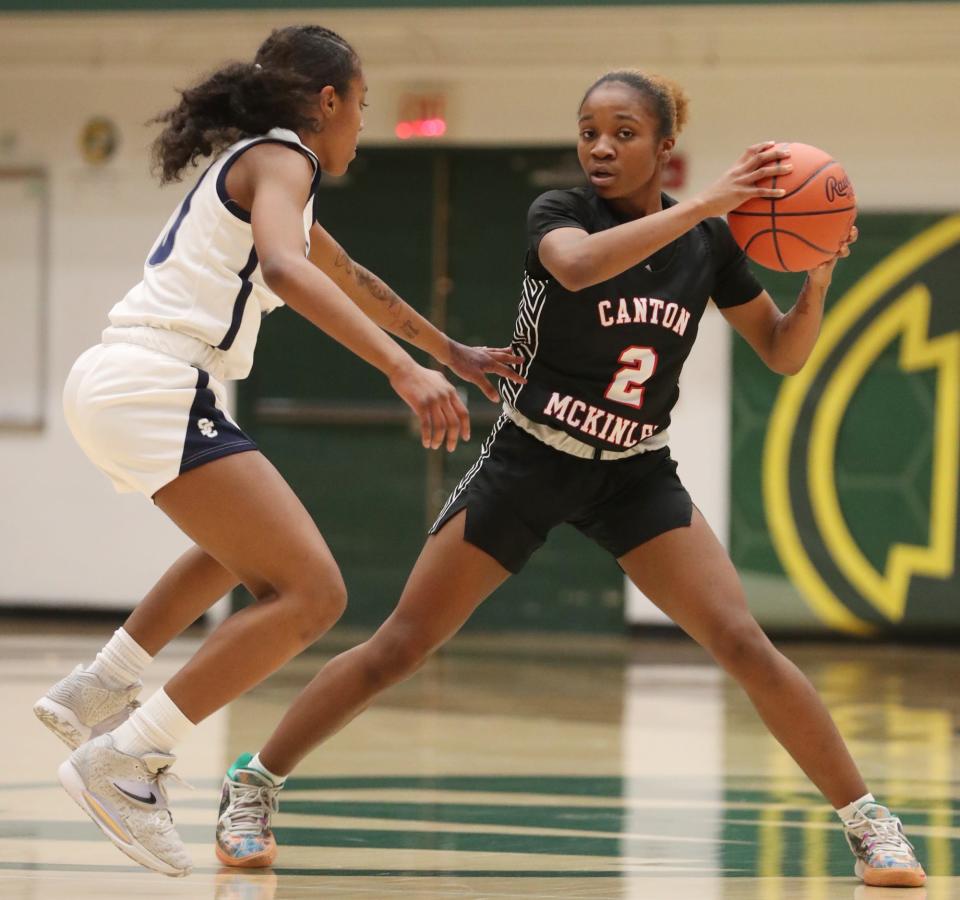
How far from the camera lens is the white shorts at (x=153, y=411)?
334 centimetres

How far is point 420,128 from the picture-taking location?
9.52m

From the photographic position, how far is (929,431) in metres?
9.08

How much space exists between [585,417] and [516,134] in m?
6.02

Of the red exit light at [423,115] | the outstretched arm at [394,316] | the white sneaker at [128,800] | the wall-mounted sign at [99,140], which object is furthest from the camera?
the wall-mounted sign at [99,140]

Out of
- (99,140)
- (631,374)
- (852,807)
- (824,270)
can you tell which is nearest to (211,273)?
(631,374)

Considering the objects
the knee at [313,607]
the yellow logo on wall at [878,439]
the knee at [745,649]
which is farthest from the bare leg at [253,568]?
the yellow logo on wall at [878,439]

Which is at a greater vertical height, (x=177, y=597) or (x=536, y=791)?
(x=177, y=597)

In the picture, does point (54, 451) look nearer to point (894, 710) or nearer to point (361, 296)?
point (894, 710)

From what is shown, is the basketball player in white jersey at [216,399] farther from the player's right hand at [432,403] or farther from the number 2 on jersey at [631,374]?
the number 2 on jersey at [631,374]

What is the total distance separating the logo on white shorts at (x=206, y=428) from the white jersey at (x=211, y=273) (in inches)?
6.5

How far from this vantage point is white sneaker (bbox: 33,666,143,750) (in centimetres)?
366

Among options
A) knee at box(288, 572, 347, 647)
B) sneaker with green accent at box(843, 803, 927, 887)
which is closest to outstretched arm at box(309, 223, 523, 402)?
knee at box(288, 572, 347, 647)

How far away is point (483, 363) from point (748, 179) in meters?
0.76

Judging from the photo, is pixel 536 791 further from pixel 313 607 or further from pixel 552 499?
pixel 313 607
